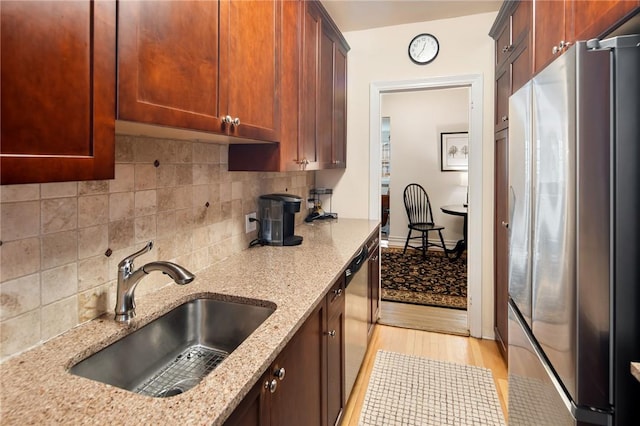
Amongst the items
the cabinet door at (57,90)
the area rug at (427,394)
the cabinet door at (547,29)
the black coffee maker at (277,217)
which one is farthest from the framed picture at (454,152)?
the cabinet door at (57,90)

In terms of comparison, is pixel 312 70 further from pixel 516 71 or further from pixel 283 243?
pixel 516 71

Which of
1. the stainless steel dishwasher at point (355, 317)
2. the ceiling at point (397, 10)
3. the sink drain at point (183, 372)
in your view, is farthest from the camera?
the ceiling at point (397, 10)

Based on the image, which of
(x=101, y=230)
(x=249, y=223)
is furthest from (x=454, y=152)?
(x=101, y=230)

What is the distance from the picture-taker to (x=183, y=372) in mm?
1191

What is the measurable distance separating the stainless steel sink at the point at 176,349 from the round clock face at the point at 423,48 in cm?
257

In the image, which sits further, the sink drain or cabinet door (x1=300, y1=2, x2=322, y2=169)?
cabinet door (x1=300, y1=2, x2=322, y2=169)

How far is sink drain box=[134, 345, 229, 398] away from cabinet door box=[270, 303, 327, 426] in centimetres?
30

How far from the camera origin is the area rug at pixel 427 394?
193 centimetres

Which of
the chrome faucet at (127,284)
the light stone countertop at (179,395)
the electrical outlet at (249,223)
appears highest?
the electrical outlet at (249,223)

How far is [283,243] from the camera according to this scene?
2.08 m

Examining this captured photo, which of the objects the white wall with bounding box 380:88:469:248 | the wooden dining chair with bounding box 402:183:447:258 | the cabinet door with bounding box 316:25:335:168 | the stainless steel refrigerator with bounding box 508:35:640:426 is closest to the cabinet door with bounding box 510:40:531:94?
the stainless steel refrigerator with bounding box 508:35:640:426

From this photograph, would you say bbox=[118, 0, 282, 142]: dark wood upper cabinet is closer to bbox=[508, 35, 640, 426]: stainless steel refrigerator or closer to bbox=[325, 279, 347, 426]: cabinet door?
bbox=[325, 279, 347, 426]: cabinet door

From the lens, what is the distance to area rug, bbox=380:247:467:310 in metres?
3.67

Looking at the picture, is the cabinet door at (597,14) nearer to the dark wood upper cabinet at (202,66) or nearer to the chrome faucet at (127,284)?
the dark wood upper cabinet at (202,66)
